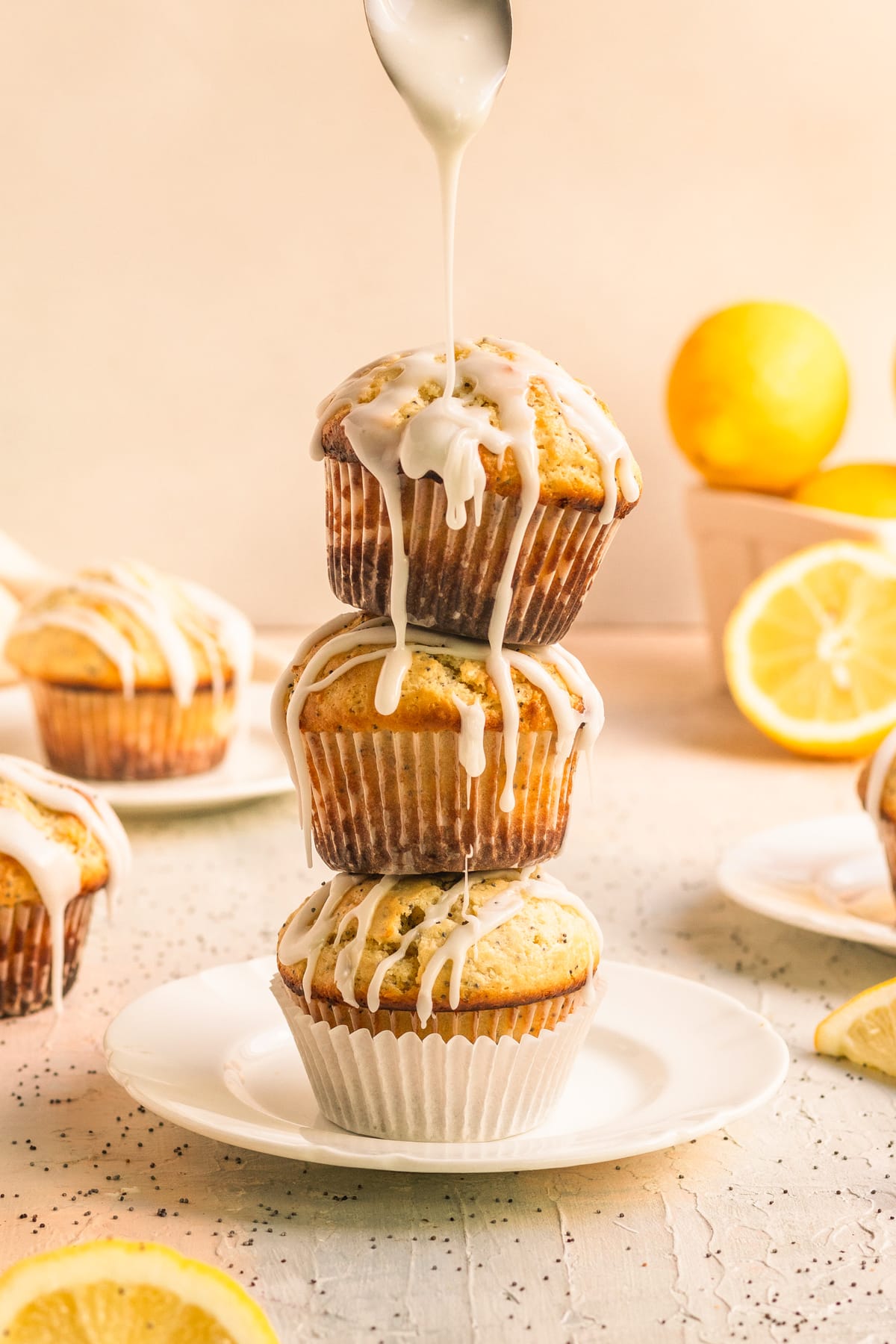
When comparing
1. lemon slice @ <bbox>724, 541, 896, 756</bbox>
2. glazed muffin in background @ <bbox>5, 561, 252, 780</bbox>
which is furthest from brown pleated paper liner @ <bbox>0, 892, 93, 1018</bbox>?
lemon slice @ <bbox>724, 541, 896, 756</bbox>

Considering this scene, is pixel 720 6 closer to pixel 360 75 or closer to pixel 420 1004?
pixel 360 75

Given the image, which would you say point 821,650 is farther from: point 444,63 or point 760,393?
point 444,63

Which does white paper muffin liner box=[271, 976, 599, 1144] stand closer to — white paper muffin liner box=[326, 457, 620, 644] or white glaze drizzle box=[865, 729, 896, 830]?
white paper muffin liner box=[326, 457, 620, 644]

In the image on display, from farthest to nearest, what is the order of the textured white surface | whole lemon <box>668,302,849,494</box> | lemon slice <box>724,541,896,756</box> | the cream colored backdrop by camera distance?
the cream colored backdrop < whole lemon <box>668,302,849,494</box> < lemon slice <box>724,541,896,756</box> < the textured white surface

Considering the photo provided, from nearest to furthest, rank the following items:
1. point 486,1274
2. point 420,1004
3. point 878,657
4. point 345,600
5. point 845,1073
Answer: point 486,1274, point 420,1004, point 345,600, point 845,1073, point 878,657

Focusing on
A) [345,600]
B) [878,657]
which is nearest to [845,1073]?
[345,600]

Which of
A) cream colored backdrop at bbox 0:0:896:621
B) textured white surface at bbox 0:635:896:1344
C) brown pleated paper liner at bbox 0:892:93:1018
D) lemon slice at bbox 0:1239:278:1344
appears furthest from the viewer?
cream colored backdrop at bbox 0:0:896:621

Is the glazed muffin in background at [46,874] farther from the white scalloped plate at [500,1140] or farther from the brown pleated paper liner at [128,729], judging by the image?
the brown pleated paper liner at [128,729]

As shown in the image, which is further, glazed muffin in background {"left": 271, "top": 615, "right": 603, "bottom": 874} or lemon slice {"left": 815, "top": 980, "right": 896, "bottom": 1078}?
lemon slice {"left": 815, "top": 980, "right": 896, "bottom": 1078}
